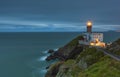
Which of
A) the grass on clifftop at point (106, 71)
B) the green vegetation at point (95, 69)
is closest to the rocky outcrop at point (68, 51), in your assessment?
the green vegetation at point (95, 69)

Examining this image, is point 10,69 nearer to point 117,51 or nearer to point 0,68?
point 0,68

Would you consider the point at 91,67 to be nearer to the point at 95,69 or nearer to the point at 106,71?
the point at 95,69

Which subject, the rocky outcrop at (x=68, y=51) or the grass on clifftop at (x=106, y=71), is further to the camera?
the rocky outcrop at (x=68, y=51)

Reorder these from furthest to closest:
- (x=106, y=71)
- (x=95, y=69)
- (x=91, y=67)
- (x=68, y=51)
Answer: (x=68, y=51), (x=91, y=67), (x=95, y=69), (x=106, y=71)

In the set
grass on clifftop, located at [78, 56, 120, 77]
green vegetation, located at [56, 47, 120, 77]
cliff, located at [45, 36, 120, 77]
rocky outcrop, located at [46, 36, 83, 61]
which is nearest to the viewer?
grass on clifftop, located at [78, 56, 120, 77]

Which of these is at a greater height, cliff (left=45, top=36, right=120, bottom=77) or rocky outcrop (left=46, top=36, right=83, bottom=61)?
cliff (left=45, top=36, right=120, bottom=77)

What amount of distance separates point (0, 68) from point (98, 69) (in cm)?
5341

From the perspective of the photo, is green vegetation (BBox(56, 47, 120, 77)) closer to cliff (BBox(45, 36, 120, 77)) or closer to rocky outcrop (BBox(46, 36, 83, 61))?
cliff (BBox(45, 36, 120, 77))

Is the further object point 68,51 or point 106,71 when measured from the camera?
point 68,51

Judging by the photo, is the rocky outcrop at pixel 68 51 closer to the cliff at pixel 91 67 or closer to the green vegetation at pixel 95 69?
the cliff at pixel 91 67

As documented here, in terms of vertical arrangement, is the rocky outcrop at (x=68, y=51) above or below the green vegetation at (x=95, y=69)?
below

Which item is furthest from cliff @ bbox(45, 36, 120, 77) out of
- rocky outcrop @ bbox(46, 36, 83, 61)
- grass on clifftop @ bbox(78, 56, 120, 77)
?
rocky outcrop @ bbox(46, 36, 83, 61)

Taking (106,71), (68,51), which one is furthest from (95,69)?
(68,51)

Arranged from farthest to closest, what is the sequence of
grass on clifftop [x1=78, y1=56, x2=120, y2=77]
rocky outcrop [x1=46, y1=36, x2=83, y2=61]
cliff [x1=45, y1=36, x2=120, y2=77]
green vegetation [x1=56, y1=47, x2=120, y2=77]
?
rocky outcrop [x1=46, y1=36, x2=83, y2=61]
cliff [x1=45, y1=36, x2=120, y2=77]
green vegetation [x1=56, y1=47, x2=120, y2=77]
grass on clifftop [x1=78, y1=56, x2=120, y2=77]
